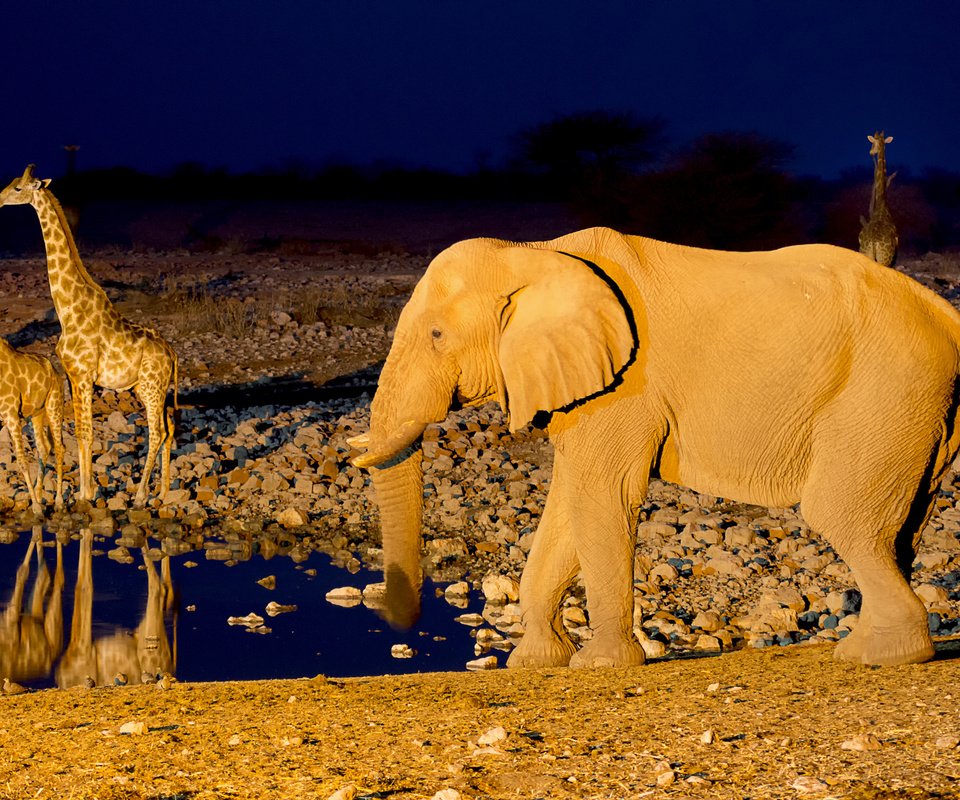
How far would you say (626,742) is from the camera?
15.8ft

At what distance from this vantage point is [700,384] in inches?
241

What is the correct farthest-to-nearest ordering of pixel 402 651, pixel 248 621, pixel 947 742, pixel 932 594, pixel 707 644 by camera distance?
pixel 248 621 → pixel 932 594 → pixel 402 651 → pixel 707 644 → pixel 947 742

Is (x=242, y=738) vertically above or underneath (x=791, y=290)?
underneath

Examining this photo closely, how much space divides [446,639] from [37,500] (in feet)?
13.5

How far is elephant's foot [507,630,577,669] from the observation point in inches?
263

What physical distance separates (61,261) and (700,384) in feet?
20.7

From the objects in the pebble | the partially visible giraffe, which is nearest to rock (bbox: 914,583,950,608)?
the pebble

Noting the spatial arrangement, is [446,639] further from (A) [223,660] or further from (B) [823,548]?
(B) [823,548]

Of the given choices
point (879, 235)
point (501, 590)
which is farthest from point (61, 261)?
point (879, 235)

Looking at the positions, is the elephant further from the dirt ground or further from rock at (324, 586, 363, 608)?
rock at (324, 586, 363, 608)

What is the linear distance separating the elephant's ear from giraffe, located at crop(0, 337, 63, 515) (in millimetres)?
5655

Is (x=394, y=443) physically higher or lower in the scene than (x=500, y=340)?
lower

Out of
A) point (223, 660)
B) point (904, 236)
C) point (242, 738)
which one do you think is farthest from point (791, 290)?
point (904, 236)

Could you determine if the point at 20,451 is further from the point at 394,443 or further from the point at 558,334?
the point at 558,334
